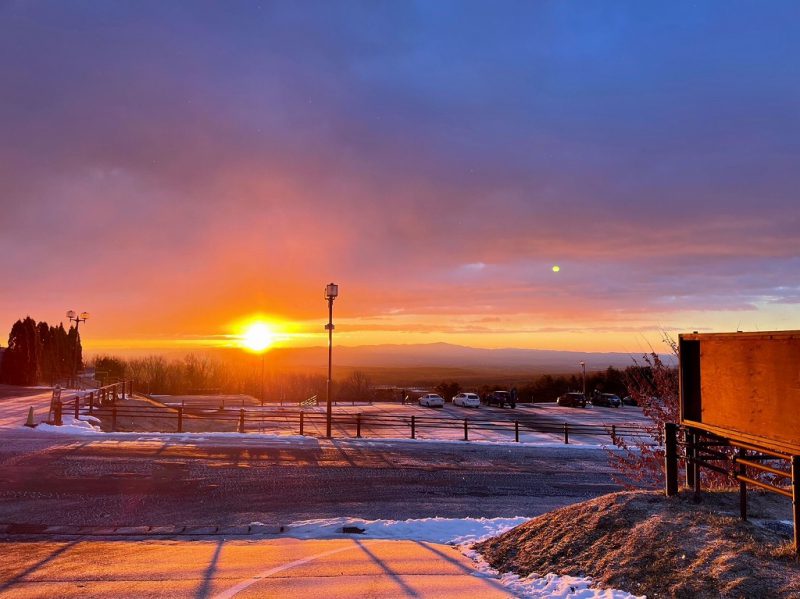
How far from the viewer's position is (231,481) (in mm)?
13992

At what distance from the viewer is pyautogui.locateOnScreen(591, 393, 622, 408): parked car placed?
194 ft

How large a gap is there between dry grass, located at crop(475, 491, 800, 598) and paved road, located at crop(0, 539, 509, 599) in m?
0.89

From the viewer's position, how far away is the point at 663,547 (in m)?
5.74

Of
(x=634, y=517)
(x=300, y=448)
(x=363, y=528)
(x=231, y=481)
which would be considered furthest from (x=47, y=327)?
(x=634, y=517)

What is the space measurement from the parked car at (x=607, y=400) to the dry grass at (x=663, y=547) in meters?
54.8

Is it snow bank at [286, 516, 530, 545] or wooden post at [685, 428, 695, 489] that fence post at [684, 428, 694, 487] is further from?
snow bank at [286, 516, 530, 545]

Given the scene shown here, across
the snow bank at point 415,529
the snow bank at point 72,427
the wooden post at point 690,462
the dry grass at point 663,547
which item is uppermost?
the wooden post at point 690,462

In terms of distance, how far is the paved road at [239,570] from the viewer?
19.7ft

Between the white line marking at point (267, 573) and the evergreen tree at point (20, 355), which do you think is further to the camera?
the evergreen tree at point (20, 355)

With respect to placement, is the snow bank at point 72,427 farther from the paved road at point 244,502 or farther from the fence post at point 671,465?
the fence post at point 671,465

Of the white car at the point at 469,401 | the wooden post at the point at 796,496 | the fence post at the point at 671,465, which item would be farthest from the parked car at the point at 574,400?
the wooden post at the point at 796,496

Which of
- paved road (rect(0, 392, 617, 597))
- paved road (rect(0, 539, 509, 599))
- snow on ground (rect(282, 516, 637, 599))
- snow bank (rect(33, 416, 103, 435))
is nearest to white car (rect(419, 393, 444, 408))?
paved road (rect(0, 392, 617, 597))

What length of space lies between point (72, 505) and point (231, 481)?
12.2 feet

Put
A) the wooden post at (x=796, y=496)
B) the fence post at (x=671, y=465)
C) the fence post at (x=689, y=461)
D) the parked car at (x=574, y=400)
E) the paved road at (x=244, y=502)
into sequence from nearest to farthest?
1. the wooden post at (x=796, y=496)
2. the paved road at (x=244, y=502)
3. the fence post at (x=671, y=465)
4. the fence post at (x=689, y=461)
5. the parked car at (x=574, y=400)
